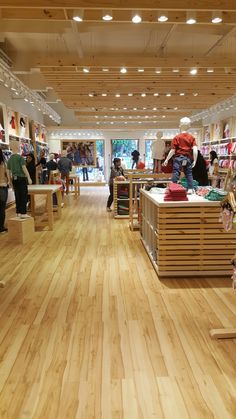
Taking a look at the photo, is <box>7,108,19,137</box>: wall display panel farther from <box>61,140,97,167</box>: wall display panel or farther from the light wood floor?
the light wood floor

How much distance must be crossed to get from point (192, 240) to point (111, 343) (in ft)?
5.84

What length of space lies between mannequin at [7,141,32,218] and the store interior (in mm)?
211

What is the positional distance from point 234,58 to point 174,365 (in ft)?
20.3

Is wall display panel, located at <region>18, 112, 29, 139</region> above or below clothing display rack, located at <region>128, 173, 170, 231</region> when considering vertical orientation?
above

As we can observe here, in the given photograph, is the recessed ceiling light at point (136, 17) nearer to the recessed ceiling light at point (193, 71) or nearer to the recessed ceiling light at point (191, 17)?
the recessed ceiling light at point (191, 17)

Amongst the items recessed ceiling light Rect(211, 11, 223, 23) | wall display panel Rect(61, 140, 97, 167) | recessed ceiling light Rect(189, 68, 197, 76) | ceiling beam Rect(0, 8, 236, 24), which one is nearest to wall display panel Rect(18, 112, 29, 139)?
wall display panel Rect(61, 140, 97, 167)

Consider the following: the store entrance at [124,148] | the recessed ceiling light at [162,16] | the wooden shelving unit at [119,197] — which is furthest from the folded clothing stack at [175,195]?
the store entrance at [124,148]

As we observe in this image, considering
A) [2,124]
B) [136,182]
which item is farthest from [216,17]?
[2,124]

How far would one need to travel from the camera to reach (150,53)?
8.80 m

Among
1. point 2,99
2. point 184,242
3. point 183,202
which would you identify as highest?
point 2,99

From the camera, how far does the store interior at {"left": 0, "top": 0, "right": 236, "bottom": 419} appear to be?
2.12 m

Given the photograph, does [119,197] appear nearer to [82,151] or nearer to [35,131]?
[35,131]

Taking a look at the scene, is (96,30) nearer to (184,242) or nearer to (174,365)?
(184,242)

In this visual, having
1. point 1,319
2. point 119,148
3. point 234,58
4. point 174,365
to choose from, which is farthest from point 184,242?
point 119,148
